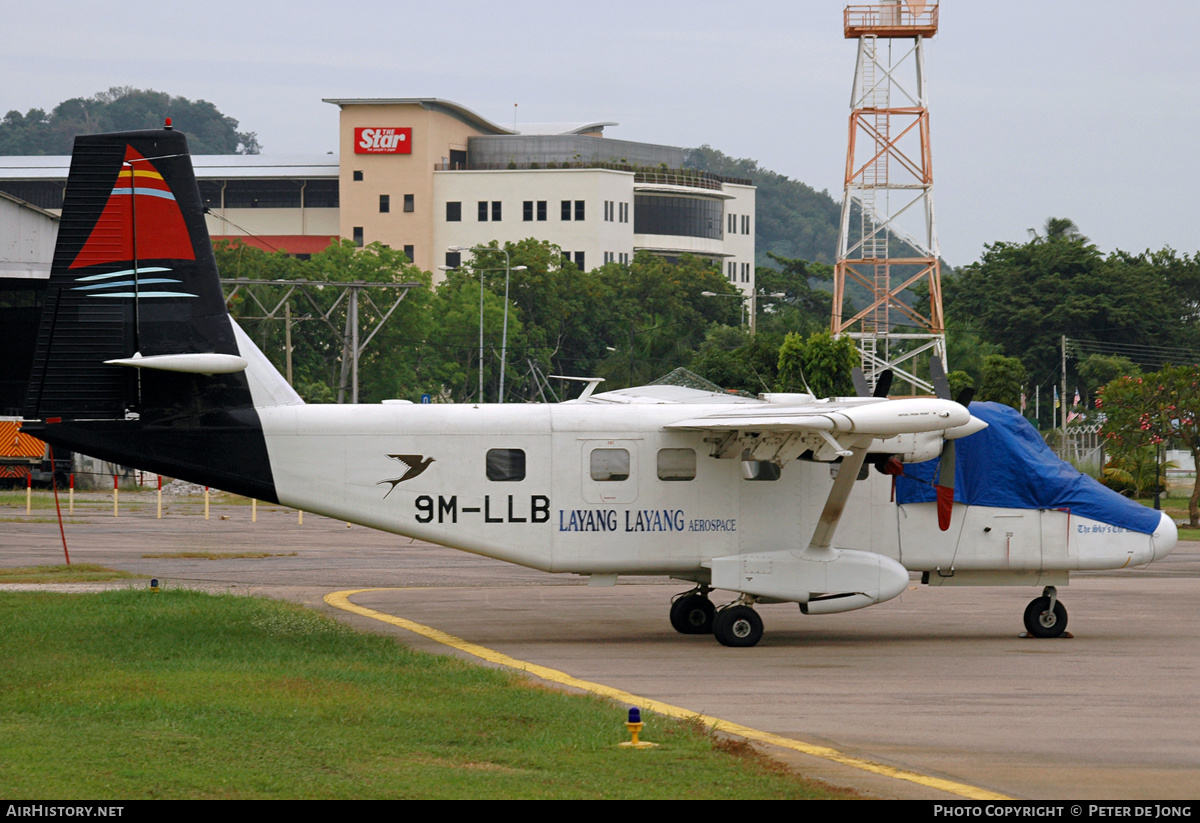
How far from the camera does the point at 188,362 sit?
52.8ft

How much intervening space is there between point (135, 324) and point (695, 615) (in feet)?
27.4

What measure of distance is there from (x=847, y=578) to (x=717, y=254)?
10304 centimetres

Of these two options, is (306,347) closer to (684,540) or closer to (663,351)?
(663,351)

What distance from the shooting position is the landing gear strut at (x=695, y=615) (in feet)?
60.3

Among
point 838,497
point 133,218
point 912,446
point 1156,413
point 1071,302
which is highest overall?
point 1071,302

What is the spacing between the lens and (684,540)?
17266 millimetres

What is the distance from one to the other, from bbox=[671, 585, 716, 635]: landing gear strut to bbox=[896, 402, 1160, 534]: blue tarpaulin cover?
9.95 ft

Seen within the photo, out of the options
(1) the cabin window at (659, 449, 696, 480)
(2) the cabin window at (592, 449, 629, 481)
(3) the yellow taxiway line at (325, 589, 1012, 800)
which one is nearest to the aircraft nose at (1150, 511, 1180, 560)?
(1) the cabin window at (659, 449, 696, 480)

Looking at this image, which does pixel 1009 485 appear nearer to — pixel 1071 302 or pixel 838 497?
pixel 838 497

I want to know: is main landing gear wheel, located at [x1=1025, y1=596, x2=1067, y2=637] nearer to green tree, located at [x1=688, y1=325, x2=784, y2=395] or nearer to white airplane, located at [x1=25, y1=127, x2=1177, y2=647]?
white airplane, located at [x1=25, y1=127, x2=1177, y2=647]

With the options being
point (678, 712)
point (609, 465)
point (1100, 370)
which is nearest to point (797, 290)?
point (1100, 370)

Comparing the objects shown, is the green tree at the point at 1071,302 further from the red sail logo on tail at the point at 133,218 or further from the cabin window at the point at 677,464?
the red sail logo on tail at the point at 133,218

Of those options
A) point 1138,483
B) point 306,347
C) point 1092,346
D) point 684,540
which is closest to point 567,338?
point 306,347

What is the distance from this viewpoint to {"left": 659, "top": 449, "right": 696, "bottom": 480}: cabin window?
17.4 metres
